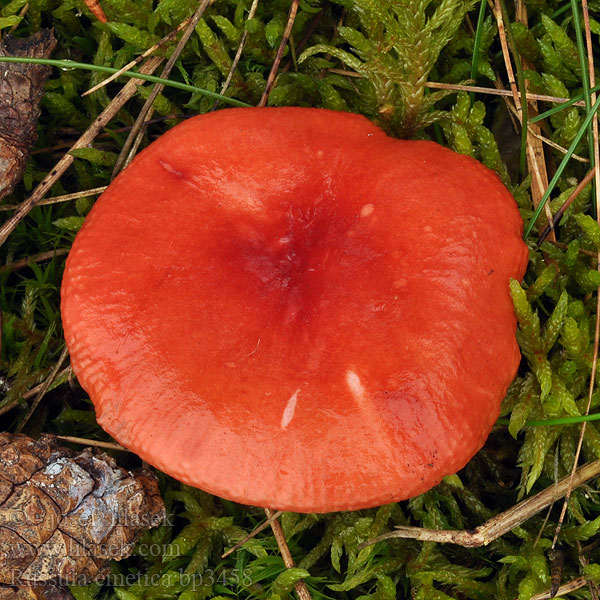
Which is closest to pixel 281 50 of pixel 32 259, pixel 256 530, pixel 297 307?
pixel 297 307

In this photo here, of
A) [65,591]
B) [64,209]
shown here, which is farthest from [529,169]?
[65,591]

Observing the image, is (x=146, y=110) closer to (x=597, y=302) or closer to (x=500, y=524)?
(x=597, y=302)

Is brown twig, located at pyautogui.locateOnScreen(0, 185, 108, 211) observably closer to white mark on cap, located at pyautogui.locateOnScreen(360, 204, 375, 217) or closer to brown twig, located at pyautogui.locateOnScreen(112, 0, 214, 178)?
brown twig, located at pyautogui.locateOnScreen(112, 0, 214, 178)

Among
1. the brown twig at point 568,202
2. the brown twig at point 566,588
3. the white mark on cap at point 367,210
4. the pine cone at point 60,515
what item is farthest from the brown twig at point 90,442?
the brown twig at point 568,202

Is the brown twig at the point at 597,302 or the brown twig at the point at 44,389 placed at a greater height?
the brown twig at the point at 597,302

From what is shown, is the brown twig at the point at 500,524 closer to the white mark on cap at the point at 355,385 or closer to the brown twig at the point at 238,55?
the white mark on cap at the point at 355,385
